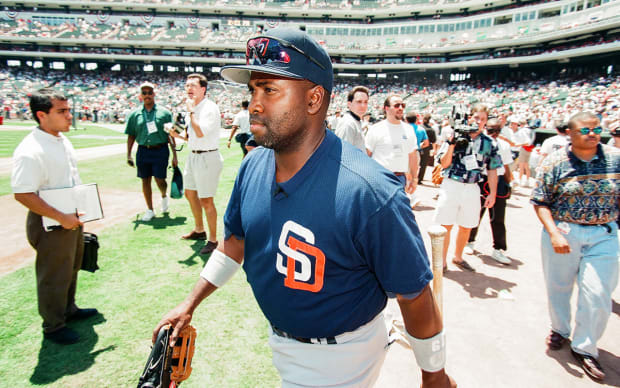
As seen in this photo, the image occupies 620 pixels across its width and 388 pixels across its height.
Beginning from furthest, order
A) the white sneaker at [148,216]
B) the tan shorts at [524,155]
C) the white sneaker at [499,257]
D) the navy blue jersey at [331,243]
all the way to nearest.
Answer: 1. the tan shorts at [524,155]
2. the white sneaker at [148,216]
3. the white sneaker at [499,257]
4. the navy blue jersey at [331,243]

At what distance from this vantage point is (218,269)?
175 cm

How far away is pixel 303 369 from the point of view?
1423 mm

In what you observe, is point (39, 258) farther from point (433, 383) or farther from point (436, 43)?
point (436, 43)

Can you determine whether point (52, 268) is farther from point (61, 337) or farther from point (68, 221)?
point (61, 337)

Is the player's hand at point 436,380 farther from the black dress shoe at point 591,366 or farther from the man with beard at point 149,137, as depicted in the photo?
the man with beard at point 149,137

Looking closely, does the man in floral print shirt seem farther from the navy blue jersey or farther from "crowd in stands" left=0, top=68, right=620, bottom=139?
"crowd in stands" left=0, top=68, right=620, bottom=139

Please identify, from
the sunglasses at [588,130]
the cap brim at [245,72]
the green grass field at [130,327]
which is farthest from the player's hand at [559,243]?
the cap brim at [245,72]

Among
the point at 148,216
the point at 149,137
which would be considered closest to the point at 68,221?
the point at 149,137

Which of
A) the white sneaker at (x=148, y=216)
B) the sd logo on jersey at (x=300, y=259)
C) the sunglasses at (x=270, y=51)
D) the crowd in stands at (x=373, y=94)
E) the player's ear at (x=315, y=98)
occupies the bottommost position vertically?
the white sneaker at (x=148, y=216)

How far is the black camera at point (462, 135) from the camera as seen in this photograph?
4.53m

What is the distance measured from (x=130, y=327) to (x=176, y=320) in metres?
2.09

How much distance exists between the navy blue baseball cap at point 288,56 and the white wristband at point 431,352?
1.10 m

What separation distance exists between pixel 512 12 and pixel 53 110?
188ft

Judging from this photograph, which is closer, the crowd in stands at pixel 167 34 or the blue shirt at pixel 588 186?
the blue shirt at pixel 588 186
